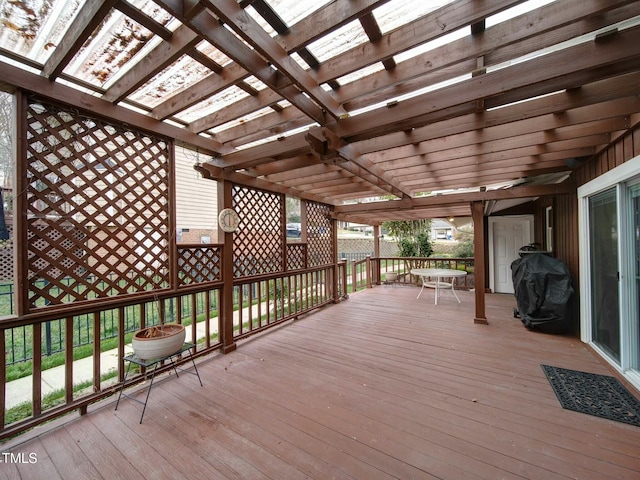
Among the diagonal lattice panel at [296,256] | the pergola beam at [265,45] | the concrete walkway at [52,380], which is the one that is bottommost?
the concrete walkway at [52,380]

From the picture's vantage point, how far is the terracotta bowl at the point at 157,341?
2193mm

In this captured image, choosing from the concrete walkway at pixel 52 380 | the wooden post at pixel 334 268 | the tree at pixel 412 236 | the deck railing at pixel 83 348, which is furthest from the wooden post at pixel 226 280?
the tree at pixel 412 236

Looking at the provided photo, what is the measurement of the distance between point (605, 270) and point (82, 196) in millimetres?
5275

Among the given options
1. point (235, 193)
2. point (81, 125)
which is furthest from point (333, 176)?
point (81, 125)

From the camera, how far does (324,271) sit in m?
6.05

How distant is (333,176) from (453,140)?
1696mm

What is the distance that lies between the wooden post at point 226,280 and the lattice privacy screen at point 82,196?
0.74 m

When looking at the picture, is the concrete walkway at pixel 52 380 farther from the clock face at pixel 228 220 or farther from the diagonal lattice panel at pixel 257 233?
the clock face at pixel 228 220

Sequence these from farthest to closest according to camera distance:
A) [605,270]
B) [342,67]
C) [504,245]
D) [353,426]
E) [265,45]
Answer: [504,245] → [605,270] → [353,426] → [342,67] → [265,45]

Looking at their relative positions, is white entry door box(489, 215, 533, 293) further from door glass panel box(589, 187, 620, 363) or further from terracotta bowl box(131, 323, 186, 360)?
terracotta bowl box(131, 323, 186, 360)

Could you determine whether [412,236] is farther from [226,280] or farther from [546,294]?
[226,280]

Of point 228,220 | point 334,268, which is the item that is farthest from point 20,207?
point 334,268

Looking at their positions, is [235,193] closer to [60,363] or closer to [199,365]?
[199,365]

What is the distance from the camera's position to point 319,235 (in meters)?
5.85
